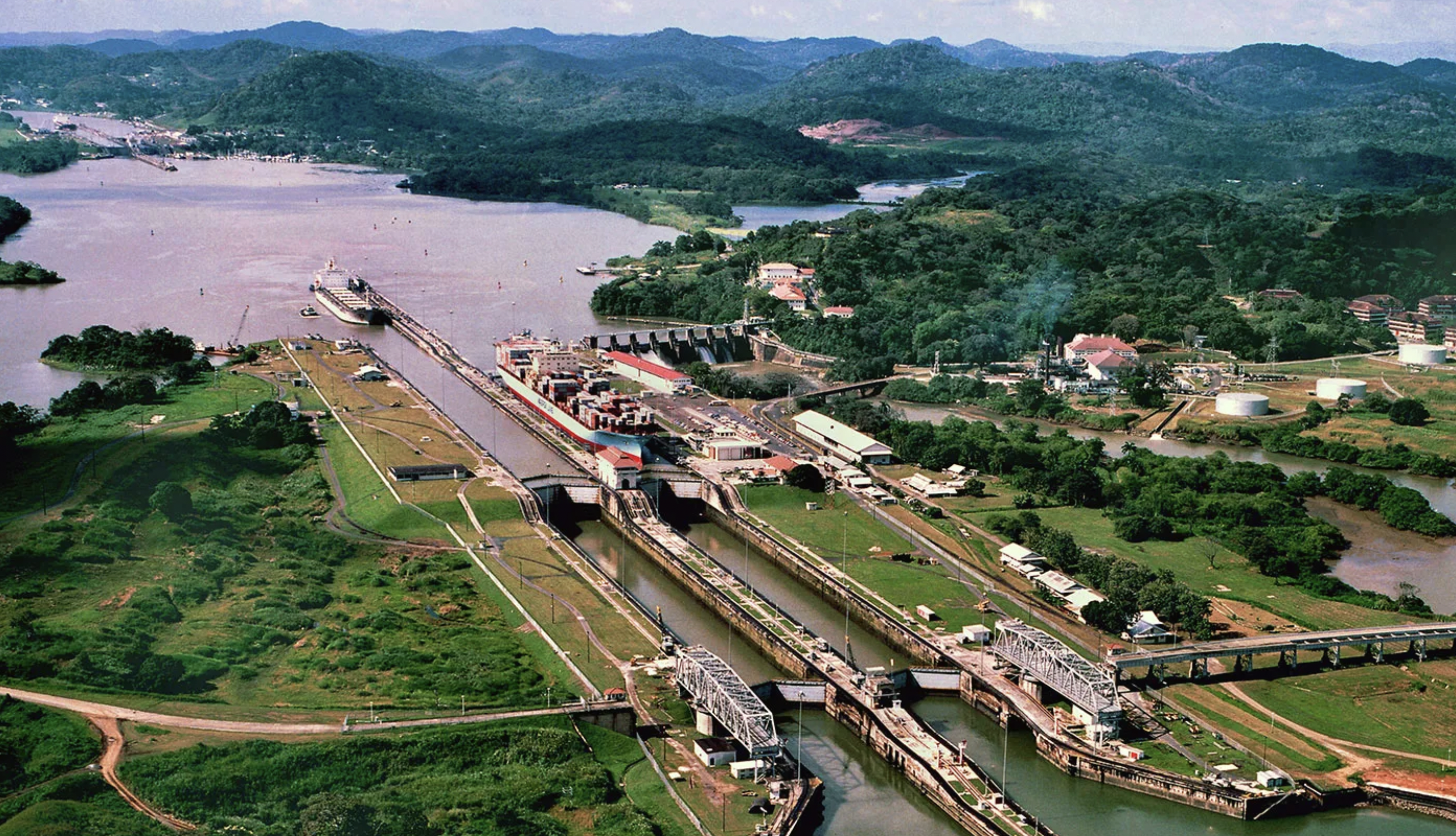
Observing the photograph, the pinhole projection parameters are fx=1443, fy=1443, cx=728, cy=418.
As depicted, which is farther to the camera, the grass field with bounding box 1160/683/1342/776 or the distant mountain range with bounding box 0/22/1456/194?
the distant mountain range with bounding box 0/22/1456/194

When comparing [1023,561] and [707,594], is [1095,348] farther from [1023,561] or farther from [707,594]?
[707,594]

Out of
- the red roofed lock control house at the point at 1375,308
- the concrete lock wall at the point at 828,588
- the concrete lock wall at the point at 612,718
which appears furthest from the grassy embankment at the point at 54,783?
the red roofed lock control house at the point at 1375,308

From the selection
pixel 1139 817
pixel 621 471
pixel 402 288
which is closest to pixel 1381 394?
pixel 621 471

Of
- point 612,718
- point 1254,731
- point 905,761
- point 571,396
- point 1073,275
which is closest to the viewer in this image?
point 612,718

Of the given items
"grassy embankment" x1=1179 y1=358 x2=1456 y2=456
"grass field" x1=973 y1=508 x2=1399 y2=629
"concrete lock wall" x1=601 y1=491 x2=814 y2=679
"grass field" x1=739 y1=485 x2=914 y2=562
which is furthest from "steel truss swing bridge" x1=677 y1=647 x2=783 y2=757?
"grassy embankment" x1=1179 y1=358 x2=1456 y2=456

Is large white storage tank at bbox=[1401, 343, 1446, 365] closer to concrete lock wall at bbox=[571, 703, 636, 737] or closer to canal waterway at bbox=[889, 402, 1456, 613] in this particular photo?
canal waterway at bbox=[889, 402, 1456, 613]

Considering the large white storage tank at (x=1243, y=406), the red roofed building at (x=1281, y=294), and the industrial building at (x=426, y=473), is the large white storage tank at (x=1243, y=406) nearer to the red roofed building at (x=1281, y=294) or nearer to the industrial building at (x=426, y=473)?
the red roofed building at (x=1281, y=294)
